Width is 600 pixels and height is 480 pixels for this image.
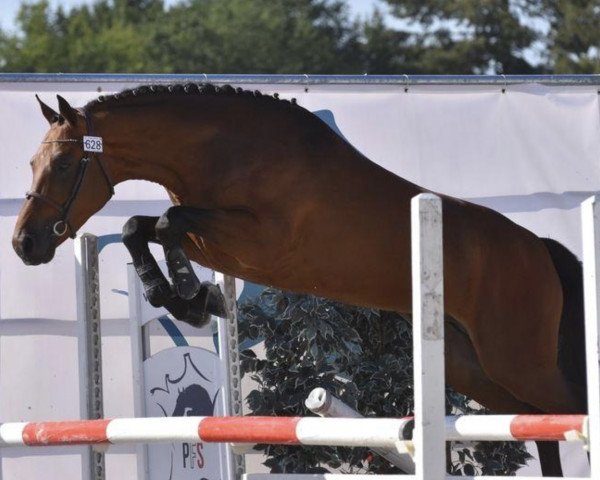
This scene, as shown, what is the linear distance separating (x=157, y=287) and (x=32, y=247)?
1.60 ft

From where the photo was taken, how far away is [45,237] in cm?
464

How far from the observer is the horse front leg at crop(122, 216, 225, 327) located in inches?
187

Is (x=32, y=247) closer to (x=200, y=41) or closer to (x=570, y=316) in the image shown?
(x=570, y=316)

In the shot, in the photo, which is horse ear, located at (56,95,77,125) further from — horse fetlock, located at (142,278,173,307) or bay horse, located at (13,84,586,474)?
horse fetlock, located at (142,278,173,307)

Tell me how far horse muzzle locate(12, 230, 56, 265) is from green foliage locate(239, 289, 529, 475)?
1065mm

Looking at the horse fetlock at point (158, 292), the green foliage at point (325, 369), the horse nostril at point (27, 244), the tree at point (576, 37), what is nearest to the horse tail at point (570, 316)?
the green foliage at point (325, 369)

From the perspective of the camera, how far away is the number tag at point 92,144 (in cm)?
470

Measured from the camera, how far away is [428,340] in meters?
3.06

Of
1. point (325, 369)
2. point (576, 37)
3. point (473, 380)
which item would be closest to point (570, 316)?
point (473, 380)

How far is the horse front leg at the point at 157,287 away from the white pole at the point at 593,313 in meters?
2.07

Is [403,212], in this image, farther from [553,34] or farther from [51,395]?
[553,34]

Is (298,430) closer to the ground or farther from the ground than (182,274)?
closer to the ground

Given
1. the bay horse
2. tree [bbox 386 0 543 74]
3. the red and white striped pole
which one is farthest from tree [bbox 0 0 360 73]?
the red and white striped pole

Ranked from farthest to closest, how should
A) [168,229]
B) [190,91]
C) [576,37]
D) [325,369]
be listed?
1. [576,37]
2. [325,369]
3. [190,91]
4. [168,229]
